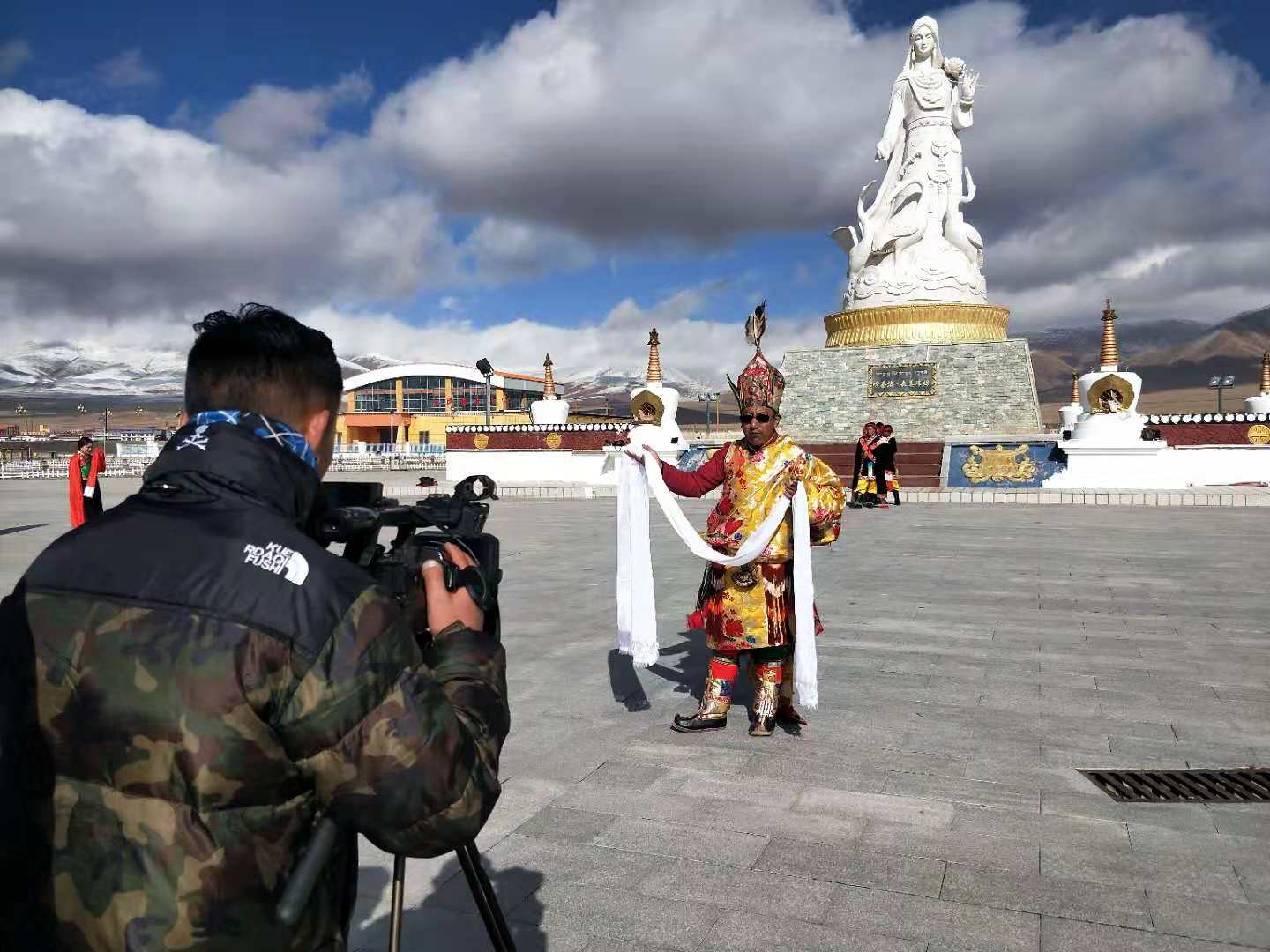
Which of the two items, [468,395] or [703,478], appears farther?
[468,395]

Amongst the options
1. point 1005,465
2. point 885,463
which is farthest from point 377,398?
point 885,463

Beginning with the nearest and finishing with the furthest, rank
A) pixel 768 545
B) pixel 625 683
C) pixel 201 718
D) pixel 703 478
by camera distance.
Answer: pixel 201 718 < pixel 768 545 < pixel 703 478 < pixel 625 683

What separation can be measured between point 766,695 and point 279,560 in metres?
3.82

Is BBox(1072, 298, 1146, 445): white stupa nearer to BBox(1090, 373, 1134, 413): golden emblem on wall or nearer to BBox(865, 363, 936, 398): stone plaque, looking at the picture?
BBox(1090, 373, 1134, 413): golden emblem on wall

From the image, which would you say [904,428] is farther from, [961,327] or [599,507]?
[599,507]

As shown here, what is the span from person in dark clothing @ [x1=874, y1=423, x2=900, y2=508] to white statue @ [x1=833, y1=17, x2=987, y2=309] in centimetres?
1189

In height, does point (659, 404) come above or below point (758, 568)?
above

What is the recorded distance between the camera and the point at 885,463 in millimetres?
18078

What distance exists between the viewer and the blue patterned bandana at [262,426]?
4.40 ft

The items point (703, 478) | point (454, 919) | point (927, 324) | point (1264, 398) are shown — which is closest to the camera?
point (454, 919)

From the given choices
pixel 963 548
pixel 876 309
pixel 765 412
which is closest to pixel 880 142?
pixel 876 309

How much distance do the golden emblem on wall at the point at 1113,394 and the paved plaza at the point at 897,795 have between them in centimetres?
1330

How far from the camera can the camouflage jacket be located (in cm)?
120

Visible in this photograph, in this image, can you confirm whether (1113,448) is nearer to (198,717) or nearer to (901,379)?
(901,379)
